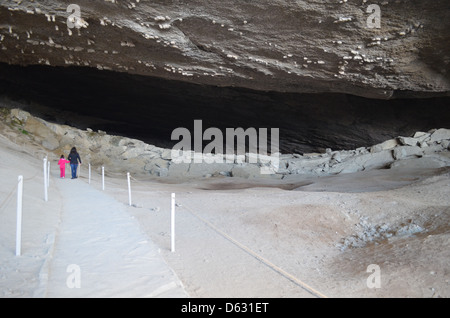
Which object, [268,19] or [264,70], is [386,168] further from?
[268,19]

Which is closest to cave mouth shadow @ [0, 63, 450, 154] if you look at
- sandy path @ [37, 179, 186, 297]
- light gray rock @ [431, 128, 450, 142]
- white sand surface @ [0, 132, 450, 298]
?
light gray rock @ [431, 128, 450, 142]

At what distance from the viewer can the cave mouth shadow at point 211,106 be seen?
15406 millimetres

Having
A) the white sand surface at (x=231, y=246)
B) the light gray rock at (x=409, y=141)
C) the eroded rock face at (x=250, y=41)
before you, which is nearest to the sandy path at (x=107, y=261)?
the white sand surface at (x=231, y=246)

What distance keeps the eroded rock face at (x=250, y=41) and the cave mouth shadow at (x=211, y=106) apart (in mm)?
4042

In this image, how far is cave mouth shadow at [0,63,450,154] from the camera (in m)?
15.4

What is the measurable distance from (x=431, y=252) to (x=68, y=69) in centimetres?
1434

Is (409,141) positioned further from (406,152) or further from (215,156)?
(215,156)

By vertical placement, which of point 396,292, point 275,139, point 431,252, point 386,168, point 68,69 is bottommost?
point 396,292

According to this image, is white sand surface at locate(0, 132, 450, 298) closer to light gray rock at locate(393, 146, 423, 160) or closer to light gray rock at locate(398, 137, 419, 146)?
light gray rock at locate(393, 146, 423, 160)

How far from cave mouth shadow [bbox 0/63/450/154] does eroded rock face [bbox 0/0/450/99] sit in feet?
13.3

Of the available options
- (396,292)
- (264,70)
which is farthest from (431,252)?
(264,70)

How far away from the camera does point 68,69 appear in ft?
46.3

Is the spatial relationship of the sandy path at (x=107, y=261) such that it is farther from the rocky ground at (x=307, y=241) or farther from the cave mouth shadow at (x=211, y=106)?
the cave mouth shadow at (x=211, y=106)

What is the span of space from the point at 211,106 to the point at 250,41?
813 centimetres
